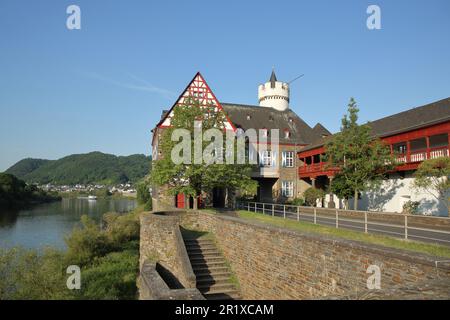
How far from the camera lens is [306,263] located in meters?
9.36

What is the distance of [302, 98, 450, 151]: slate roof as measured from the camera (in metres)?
21.2

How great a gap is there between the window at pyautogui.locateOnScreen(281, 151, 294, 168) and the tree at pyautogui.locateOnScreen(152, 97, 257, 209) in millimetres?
13561

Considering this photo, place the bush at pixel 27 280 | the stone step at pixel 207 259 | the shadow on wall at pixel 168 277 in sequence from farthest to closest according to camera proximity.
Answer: the stone step at pixel 207 259
the bush at pixel 27 280
the shadow on wall at pixel 168 277

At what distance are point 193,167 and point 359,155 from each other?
1107cm

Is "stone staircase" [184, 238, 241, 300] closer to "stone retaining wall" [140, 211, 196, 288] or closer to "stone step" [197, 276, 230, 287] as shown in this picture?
"stone step" [197, 276, 230, 287]

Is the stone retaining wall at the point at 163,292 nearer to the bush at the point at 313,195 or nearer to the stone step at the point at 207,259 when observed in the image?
the stone step at the point at 207,259

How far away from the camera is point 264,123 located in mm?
36406

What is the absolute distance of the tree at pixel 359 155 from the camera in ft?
69.6

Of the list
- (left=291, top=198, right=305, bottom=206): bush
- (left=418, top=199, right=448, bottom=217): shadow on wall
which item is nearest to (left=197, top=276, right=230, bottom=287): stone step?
(left=418, top=199, right=448, bottom=217): shadow on wall

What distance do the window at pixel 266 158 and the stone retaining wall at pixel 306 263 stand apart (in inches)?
723

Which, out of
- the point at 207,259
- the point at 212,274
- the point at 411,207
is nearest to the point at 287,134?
the point at 411,207

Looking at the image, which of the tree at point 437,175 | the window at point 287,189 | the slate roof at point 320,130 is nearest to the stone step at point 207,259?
the tree at point 437,175

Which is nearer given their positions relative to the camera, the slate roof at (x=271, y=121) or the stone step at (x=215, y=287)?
the stone step at (x=215, y=287)
